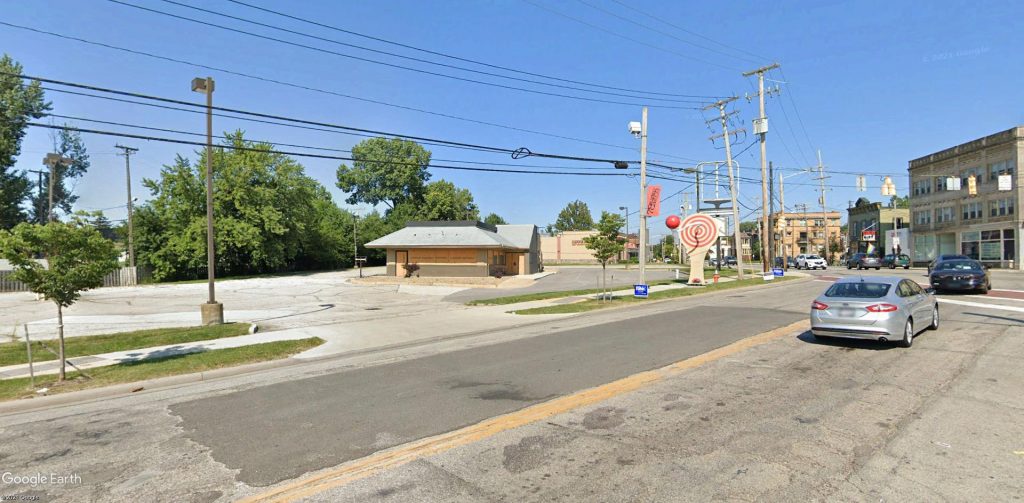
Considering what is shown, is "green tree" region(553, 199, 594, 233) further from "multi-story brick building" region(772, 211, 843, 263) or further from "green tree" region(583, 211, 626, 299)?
"green tree" region(583, 211, 626, 299)

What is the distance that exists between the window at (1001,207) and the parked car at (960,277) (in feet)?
111

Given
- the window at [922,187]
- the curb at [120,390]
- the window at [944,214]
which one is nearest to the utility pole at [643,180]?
the curb at [120,390]

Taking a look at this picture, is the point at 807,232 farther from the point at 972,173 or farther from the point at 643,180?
the point at 643,180

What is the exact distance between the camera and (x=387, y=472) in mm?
4566

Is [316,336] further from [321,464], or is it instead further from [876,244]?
[876,244]

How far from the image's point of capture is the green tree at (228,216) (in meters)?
44.4

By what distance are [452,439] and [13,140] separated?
206ft

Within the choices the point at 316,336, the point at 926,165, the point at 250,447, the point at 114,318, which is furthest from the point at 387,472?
the point at 926,165

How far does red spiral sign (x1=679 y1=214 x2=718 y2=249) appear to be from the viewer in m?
30.8

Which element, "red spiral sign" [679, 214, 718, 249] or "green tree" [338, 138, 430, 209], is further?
"green tree" [338, 138, 430, 209]

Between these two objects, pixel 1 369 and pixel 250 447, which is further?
pixel 1 369

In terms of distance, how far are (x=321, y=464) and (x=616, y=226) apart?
20298 millimetres

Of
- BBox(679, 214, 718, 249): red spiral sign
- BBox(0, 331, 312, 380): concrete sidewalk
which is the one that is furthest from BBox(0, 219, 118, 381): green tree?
BBox(679, 214, 718, 249): red spiral sign

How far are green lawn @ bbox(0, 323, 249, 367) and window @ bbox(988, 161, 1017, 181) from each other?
6074 cm
